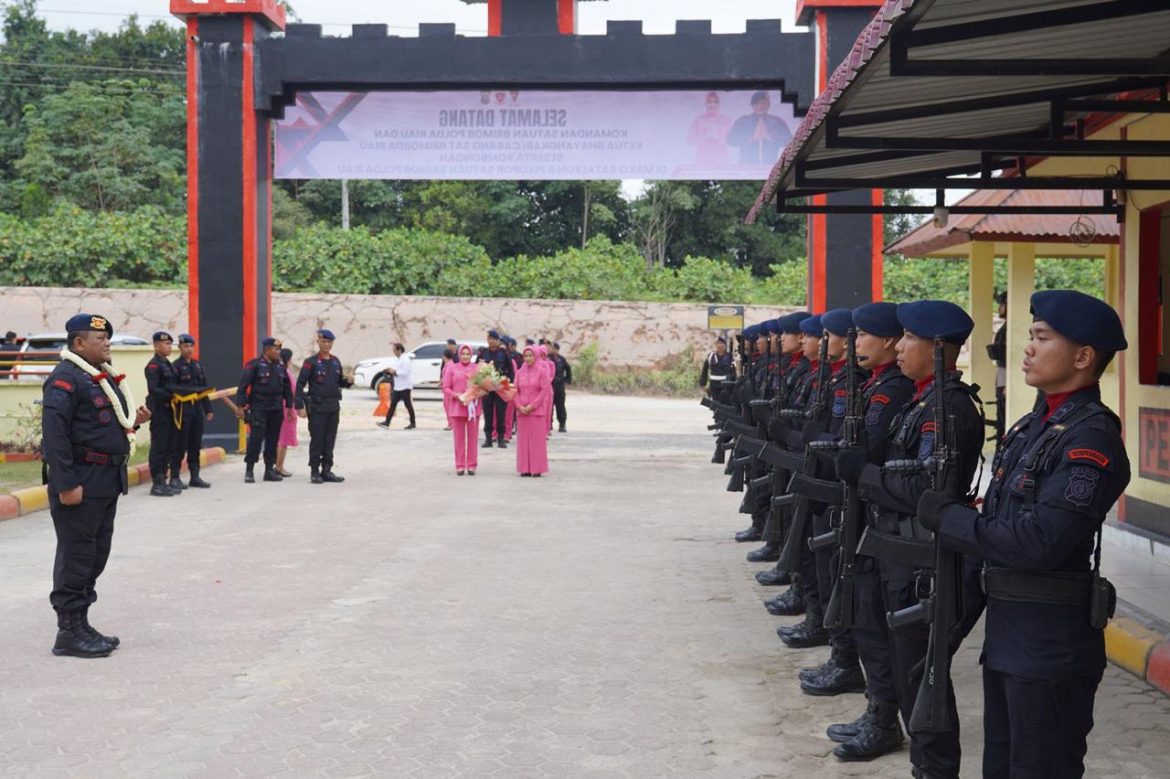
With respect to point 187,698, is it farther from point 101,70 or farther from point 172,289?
point 101,70

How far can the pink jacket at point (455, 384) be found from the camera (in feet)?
54.7

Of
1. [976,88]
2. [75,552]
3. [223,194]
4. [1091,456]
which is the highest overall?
[223,194]

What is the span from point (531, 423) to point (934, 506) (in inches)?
498

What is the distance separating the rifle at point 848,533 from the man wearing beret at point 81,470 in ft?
13.4

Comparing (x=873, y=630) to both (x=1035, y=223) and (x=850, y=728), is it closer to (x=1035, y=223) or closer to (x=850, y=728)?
(x=850, y=728)

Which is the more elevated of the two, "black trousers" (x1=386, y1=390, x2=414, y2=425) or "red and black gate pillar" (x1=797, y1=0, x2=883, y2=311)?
"red and black gate pillar" (x1=797, y1=0, x2=883, y2=311)

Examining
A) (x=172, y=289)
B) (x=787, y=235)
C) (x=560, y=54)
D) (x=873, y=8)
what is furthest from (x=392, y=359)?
(x=787, y=235)

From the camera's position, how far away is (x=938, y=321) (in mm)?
4961

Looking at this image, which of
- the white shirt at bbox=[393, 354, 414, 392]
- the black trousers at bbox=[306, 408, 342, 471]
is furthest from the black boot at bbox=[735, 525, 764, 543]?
the white shirt at bbox=[393, 354, 414, 392]

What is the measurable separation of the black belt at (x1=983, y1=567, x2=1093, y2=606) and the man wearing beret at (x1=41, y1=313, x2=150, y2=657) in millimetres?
5202

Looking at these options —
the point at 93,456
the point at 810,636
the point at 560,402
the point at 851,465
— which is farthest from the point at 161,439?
the point at 851,465

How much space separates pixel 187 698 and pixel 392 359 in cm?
2898

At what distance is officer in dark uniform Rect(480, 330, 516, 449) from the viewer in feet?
69.1

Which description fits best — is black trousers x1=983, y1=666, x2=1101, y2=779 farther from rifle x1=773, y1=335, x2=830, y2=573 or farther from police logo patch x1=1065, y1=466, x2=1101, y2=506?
rifle x1=773, y1=335, x2=830, y2=573
